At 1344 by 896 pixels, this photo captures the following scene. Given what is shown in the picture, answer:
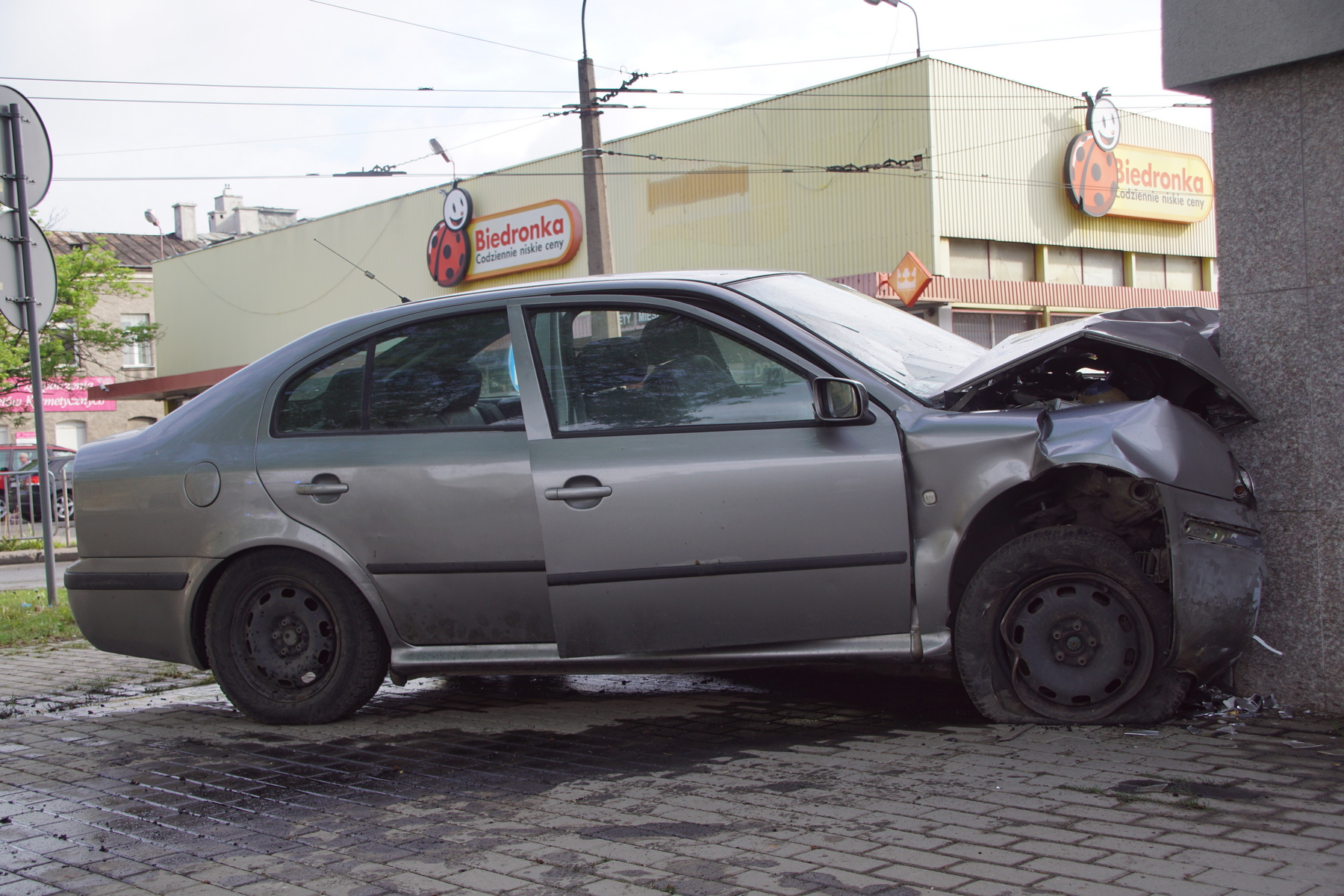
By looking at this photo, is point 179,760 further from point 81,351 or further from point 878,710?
point 81,351

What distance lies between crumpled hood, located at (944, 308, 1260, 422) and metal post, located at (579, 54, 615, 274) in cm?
1294

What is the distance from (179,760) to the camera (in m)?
4.62

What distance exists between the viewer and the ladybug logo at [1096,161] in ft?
87.9

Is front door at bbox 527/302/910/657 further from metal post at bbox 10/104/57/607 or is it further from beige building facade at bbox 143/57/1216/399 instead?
beige building facade at bbox 143/57/1216/399

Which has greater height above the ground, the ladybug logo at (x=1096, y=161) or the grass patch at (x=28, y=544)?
the ladybug logo at (x=1096, y=161)

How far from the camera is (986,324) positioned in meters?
25.8

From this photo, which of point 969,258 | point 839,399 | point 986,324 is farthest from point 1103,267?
point 839,399

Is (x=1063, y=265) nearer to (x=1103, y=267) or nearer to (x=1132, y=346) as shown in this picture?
(x=1103, y=267)

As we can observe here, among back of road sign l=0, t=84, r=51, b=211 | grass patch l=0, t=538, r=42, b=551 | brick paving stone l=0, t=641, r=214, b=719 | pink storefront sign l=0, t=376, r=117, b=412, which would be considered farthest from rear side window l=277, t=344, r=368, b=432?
pink storefront sign l=0, t=376, r=117, b=412

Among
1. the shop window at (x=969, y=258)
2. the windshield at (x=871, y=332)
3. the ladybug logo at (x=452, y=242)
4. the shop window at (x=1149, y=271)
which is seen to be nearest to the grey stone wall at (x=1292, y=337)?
the windshield at (x=871, y=332)

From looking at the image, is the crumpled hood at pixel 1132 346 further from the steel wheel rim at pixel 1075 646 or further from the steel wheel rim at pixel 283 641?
the steel wheel rim at pixel 283 641

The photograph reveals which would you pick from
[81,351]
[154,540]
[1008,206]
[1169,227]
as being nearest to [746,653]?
[154,540]

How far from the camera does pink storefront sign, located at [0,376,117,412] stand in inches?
1549

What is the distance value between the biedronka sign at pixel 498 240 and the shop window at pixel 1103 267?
11.9 meters
